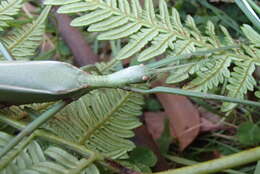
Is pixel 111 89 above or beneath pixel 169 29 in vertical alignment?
beneath

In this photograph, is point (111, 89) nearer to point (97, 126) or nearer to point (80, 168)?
point (97, 126)

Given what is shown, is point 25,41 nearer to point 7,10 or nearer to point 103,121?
point 7,10

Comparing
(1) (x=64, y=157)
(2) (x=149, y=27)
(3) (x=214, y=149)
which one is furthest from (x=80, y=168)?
(3) (x=214, y=149)

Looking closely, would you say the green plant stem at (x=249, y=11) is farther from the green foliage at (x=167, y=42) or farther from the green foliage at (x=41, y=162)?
the green foliage at (x=41, y=162)

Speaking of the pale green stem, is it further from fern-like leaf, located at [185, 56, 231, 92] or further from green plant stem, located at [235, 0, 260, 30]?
green plant stem, located at [235, 0, 260, 30]

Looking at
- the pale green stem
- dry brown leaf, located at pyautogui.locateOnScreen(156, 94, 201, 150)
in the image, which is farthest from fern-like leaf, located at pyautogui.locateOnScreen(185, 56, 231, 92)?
dry brown leaf, located at pyautogui.locateOnScreen(156, 94, 201, 150)

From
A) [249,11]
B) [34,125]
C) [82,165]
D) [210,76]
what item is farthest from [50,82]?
[249,11]
